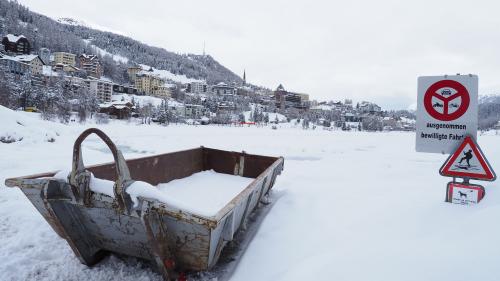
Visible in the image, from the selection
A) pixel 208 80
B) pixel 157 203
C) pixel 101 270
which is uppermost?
pixel 208 80

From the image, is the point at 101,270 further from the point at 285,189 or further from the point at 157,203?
the point at 285,189

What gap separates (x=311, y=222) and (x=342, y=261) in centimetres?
151

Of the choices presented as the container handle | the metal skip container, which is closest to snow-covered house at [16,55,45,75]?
the metal skip container

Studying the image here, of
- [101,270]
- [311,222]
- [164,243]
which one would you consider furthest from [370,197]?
[101,270]

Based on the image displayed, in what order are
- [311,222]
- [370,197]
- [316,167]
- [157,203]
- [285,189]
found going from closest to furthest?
[157,203], [311,222], [370,197], [285,189], [316,167]

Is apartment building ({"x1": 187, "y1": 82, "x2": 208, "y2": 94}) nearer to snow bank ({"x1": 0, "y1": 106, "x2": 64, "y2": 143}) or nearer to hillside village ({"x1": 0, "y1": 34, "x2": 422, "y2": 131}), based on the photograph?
hillside village ({"x1": 0, "y1": 34, "x2": 422, "y2": 131})

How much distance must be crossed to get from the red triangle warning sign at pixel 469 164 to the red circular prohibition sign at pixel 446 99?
1.14 ft

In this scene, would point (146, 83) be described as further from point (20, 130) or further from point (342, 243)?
point (342, 243)

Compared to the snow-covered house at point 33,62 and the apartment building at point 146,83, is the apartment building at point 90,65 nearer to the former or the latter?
the apartment building at point 146,83

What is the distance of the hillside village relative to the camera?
244 feet

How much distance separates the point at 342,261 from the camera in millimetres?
3184

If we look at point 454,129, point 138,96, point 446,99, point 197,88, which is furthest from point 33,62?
point 454,129

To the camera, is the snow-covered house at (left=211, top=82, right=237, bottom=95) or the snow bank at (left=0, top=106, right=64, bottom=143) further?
the snow-covered house at (left=211, top=82, right=237, bottom=95)

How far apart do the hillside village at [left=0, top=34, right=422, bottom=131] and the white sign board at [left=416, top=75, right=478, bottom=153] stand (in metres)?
57.7
